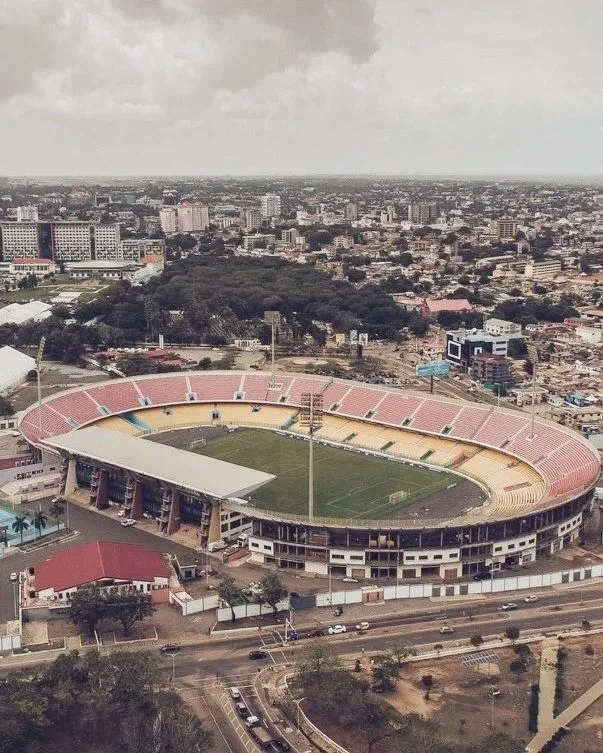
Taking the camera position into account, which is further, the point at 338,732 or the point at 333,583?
the point at 333,583

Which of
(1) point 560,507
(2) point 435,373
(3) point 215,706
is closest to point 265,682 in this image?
(3) point 215,706

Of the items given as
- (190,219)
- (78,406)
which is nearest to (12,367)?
(78,406)

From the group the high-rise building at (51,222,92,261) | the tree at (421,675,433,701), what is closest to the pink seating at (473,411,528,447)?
the tree at (421,675,433,701)

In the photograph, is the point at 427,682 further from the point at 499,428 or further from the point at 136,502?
the point at 499,428

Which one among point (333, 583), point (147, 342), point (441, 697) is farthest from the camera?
point (147, 342)

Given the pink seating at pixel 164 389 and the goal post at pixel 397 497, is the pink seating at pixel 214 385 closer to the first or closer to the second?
the pink seating at pixel 164 389

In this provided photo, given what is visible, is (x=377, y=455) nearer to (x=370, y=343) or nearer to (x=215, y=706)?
(x=215, y=706)
